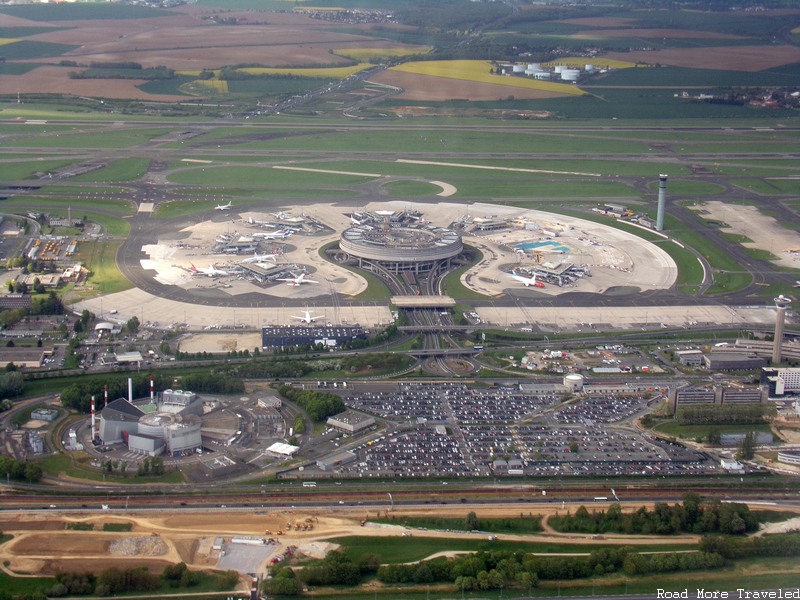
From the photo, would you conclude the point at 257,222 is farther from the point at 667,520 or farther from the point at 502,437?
the point at 667,520

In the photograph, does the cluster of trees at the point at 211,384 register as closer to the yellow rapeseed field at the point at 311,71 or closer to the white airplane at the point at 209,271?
the white airplane at the point at 209,271

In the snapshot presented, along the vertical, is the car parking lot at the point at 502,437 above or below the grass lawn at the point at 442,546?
below

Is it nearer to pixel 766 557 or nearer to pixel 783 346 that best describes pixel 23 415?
pixel 766 557

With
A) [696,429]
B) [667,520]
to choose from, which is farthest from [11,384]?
[696,429]

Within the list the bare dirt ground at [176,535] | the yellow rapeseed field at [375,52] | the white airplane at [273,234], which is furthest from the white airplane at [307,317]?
the yellow rapeseed field at [375,52]

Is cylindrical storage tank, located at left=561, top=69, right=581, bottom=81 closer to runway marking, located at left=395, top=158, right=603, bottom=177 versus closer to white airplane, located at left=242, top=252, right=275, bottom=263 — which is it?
runway marking, located at left=395, top=158, right=603, bottom=177

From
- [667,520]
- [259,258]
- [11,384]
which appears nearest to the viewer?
[667,520]

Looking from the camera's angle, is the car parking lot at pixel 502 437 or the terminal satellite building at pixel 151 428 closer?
the car parking lot at pixel 502 437
